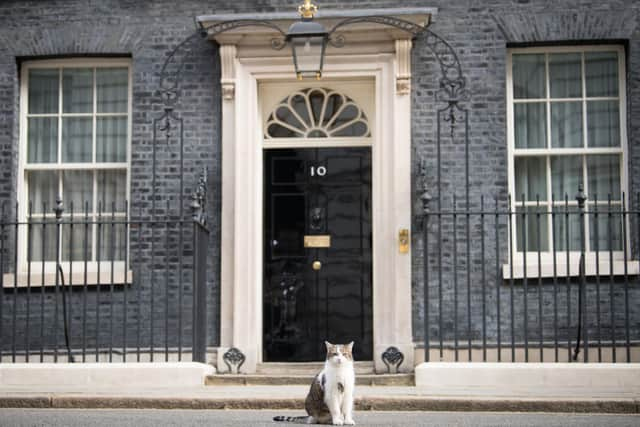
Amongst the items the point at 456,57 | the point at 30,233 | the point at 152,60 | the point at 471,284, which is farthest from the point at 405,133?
the point at 30,233

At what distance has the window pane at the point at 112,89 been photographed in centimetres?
1245

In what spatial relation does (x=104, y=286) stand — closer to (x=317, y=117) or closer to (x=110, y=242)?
(x=110, y=242)

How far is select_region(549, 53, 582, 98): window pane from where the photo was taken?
12102 millimetres

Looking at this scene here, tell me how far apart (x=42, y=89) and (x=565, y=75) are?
560 centimetres

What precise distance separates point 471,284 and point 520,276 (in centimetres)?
50

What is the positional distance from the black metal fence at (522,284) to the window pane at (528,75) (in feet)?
3.90

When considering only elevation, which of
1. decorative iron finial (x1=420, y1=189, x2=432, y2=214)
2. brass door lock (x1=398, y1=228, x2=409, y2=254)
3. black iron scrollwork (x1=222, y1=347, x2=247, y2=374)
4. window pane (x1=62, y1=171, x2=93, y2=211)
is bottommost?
black iron scrollwork (x1=222, y1=347, x2=247, y2=374)

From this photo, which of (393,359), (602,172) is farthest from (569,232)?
(393,359)

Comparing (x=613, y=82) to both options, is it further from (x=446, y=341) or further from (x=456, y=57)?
(x=446, y=341)

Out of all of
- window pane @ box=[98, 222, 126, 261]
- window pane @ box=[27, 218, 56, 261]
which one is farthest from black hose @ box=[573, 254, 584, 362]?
window pane @ box=[27, 218, 56, 261]

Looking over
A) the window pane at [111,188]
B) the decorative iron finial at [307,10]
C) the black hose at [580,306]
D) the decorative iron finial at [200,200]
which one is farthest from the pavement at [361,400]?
the decorative iron finial at [307,10]

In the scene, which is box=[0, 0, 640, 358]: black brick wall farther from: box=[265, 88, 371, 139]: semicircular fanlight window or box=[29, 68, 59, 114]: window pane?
box=[265, 88, 371, 139]: semicircular fanlight window

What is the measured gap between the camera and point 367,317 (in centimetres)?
1195

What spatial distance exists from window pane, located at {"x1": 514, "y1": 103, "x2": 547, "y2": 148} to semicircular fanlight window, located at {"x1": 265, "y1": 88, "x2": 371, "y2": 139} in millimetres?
1570
